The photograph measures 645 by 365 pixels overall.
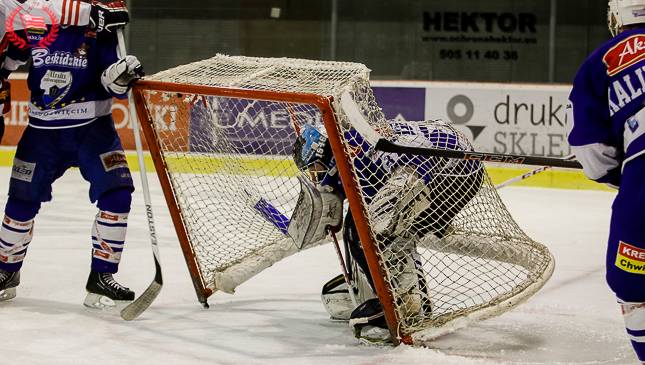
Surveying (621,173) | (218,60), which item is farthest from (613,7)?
(218,60)

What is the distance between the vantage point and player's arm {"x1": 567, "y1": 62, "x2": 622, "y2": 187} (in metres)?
1.90

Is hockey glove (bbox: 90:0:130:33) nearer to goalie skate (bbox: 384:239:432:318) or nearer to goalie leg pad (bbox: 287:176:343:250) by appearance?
goalie leg pad (bbox: 287:176:343:250)

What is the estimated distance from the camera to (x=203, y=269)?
3172 millimetres

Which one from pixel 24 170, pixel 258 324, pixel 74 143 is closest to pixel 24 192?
pixel 24 170

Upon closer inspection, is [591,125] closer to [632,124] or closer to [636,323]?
[632,124]

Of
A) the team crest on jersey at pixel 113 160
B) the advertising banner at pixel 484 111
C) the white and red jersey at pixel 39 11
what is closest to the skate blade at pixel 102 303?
the team crest on jersey at pixel 113 160

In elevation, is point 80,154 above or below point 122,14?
below

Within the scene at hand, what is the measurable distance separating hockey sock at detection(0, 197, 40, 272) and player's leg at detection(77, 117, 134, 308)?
0.20 metres

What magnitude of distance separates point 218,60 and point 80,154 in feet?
1.66

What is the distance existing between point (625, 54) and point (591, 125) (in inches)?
5.8

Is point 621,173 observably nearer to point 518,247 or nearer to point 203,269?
point 518,247

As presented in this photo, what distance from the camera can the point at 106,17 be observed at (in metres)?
3.00

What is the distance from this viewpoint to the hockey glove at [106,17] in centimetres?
299

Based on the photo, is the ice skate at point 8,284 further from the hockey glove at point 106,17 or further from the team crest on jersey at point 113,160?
the hockey glove at point 106,17
